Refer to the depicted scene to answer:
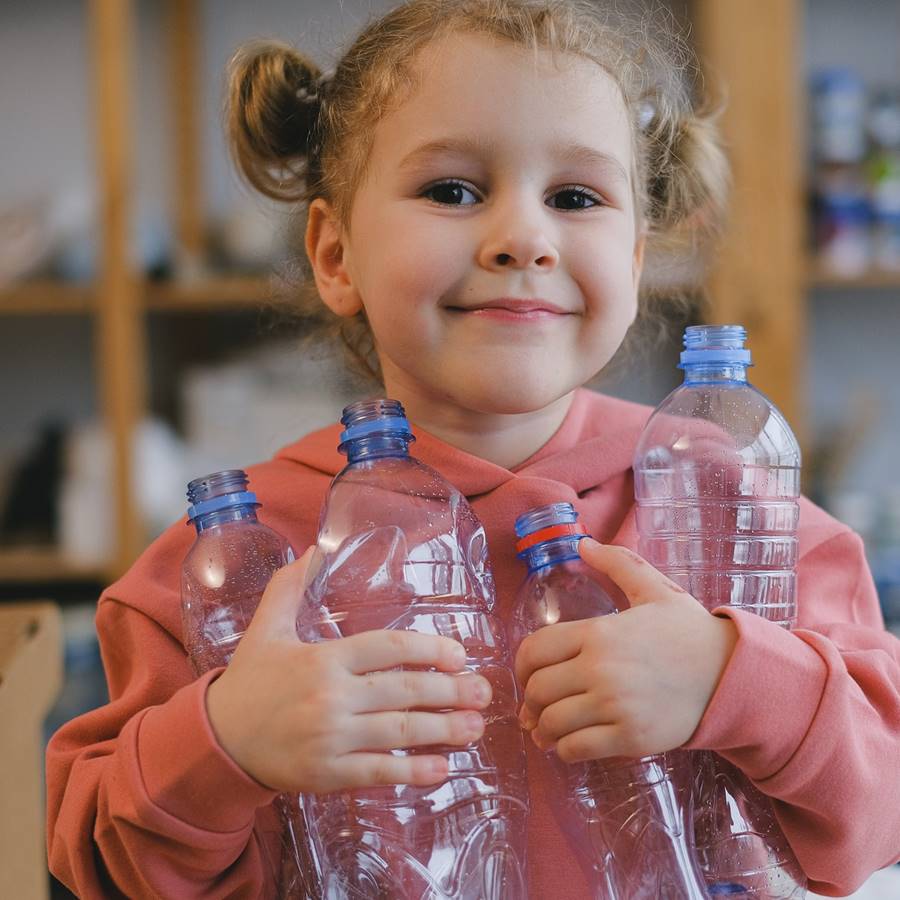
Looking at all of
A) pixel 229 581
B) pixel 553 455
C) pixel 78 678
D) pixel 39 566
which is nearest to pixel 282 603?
pixel 229 581

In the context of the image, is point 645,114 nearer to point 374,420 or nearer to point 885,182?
point 374,420

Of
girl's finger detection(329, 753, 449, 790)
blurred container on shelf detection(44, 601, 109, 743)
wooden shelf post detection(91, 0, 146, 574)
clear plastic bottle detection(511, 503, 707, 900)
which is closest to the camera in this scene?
girl's finger detection(329, 753, 449, 790)

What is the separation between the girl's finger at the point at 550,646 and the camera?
0.80 m

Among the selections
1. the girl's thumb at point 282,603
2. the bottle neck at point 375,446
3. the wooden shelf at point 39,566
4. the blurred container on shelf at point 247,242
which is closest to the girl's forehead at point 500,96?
the bottle neck at point 375,446

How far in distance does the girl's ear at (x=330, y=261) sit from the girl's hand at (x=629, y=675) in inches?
15.2

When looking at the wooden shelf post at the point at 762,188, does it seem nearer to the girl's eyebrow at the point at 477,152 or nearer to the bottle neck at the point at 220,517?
the girl's eyebrow at the point at 477,152

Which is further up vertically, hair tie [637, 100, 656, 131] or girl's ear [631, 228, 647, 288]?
hair tie [637, 100, 656, 131]

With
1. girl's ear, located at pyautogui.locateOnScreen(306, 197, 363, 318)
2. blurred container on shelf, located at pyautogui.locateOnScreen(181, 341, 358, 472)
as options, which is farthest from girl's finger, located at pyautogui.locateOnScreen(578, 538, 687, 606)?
blurred container on shelf, located at pyautogui.locateOnScreen(181, 341, 358, 472)

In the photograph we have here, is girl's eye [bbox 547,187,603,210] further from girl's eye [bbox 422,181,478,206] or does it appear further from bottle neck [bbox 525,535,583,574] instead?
bottle neck [bbox 525,535,583,574]

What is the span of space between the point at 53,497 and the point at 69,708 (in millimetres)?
521

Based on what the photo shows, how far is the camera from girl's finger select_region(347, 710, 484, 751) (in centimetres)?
75

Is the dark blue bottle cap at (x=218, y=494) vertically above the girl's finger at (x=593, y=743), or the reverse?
the dark blue bottle cap at (x=218, y=494)

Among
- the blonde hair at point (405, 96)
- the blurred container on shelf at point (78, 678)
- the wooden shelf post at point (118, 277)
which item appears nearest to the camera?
Result: the blonde hair at point (405, 96)

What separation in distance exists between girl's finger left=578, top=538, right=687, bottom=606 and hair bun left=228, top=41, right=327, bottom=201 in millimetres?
491
